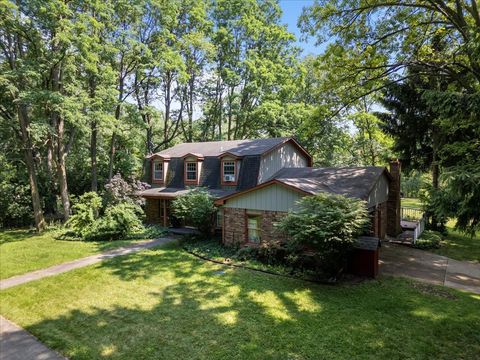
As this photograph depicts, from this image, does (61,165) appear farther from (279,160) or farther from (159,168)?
(279,160)

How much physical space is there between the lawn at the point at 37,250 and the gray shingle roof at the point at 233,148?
7.79m

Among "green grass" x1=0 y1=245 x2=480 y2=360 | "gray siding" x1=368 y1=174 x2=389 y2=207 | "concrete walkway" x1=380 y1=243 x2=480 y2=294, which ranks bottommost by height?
"green grass" x1=0 y1=245 x2=480 y2=360

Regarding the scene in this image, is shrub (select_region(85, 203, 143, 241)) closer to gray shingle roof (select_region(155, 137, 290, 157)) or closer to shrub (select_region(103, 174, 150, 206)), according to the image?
shrub (select_region(103, 174, 150, 206))

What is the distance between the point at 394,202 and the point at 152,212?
614 inches

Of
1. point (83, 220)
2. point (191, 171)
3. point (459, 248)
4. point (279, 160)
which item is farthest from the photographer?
point (191, 171)

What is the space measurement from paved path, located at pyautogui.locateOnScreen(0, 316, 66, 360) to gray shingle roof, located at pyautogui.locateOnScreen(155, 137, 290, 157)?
490 inches

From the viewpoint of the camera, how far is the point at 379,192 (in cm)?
1448

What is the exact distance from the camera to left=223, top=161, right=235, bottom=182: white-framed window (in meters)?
17.0

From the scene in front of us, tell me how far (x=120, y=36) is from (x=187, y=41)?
17.9 ft

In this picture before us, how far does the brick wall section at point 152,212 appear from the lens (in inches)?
758

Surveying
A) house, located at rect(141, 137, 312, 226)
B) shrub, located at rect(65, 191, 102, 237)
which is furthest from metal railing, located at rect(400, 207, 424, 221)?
shrub, located at rect(65, 191, 102, 237)

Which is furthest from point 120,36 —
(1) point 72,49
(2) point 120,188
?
(2) point 120,188

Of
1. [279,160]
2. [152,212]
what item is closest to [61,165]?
[152,212]

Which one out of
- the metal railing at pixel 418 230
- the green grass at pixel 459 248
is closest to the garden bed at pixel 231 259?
the green grass at pixel 459 248
